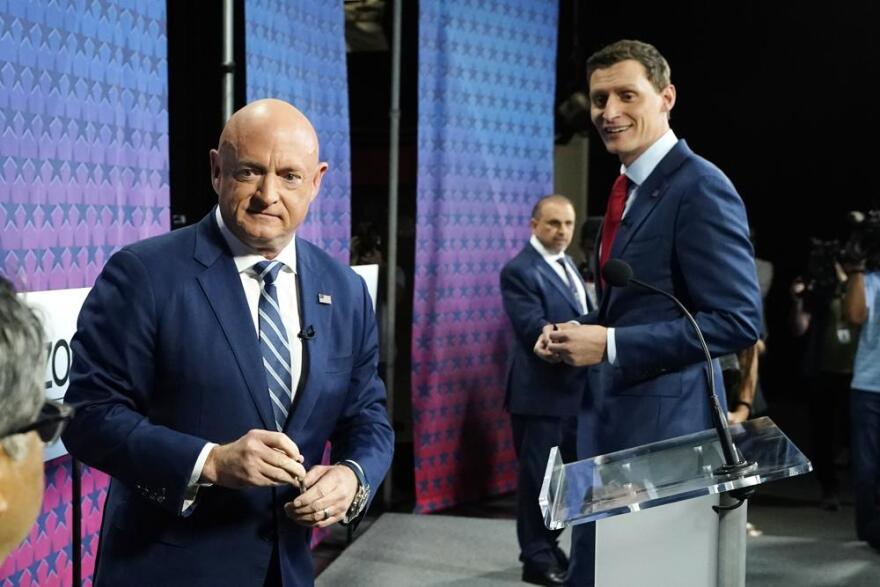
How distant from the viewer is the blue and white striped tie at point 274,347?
1861 millimetres

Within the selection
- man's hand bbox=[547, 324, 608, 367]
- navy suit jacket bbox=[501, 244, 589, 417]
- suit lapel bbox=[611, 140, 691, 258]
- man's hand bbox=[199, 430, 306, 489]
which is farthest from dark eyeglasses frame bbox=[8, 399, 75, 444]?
navy suit jacket bbox=[501, 244, 589, 417]

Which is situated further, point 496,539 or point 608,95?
point 496,539

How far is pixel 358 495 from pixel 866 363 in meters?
3.68

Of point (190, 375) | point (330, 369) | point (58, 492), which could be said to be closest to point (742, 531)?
point (330, 369)

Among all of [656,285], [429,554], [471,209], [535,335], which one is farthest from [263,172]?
[471,209]

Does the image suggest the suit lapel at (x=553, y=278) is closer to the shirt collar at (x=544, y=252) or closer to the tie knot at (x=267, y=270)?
the shirt collar at (x=544, y=252)

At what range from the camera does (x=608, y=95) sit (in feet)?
8.40

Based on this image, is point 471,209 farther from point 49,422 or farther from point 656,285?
point 49,422

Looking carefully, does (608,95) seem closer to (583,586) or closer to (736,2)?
(583,586)

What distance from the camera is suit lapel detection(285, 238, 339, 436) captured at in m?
1.86

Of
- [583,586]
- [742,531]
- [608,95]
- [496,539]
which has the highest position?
[608,95]

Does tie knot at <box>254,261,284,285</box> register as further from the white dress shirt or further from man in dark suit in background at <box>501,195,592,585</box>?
the white dress shirt

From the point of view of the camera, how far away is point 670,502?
1822 millimetres

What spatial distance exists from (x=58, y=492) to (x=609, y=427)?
1366 millimetres
